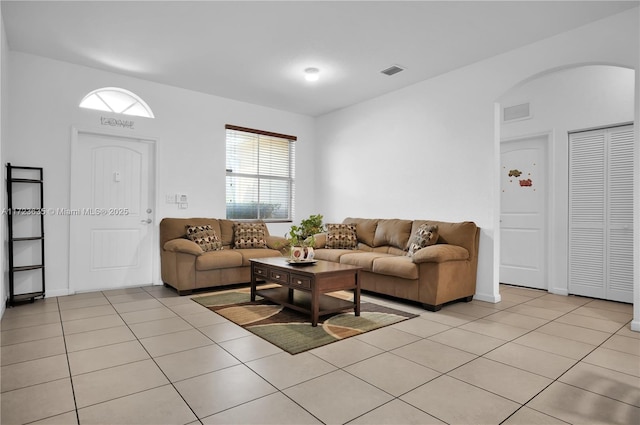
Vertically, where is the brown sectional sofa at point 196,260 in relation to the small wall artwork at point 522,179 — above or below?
below

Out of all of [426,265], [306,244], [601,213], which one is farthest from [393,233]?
[601,213]

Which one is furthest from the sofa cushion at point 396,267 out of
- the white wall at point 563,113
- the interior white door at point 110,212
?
the interior white door at point 110,212

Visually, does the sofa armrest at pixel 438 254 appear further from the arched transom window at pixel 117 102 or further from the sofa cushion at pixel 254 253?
the arched transom window at pixel 117 102

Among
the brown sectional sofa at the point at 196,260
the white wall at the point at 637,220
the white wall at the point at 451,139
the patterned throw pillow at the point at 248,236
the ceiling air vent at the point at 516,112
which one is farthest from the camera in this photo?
the patterned throw pillow at the point at 248,236

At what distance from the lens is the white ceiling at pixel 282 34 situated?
3211 millimetres

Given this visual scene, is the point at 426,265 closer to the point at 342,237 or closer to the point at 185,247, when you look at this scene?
the point at 342,237

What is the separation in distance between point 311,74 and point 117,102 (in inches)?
103

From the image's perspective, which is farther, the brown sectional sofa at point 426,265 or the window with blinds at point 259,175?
the window with blinds at point 259,175

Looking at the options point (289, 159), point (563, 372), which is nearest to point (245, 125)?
point (289, 159)

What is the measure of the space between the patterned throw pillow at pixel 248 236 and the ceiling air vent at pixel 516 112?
3882mm

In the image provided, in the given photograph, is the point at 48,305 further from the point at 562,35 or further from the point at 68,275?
the point at 562,35

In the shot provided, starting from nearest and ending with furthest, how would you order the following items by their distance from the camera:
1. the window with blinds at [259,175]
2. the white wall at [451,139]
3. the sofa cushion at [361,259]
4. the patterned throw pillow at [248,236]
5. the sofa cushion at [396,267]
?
the white wall at [451,139] < the sofa cushion at [396,267] < the sofa cushion at [361,259] < the patterned throw pillow at [248,236] < the window with blinds at [259,175]

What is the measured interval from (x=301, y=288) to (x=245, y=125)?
3496 mm

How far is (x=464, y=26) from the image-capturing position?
353cm
